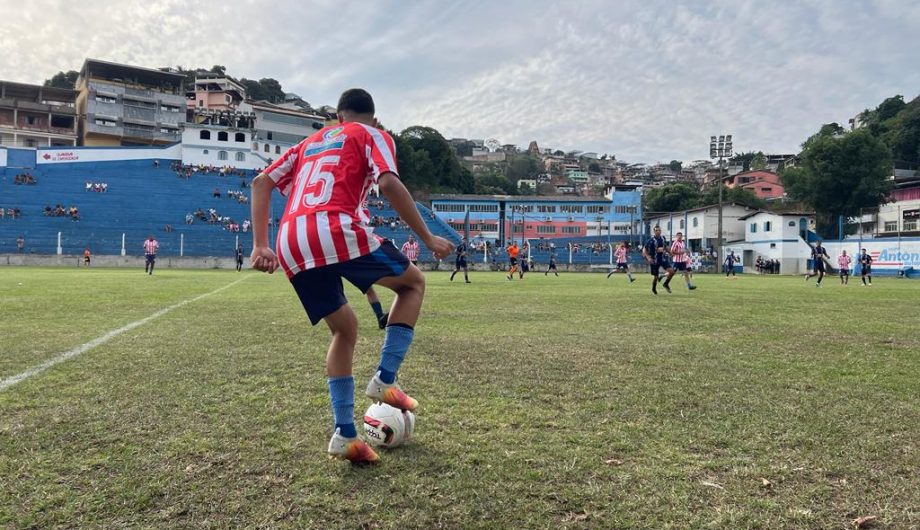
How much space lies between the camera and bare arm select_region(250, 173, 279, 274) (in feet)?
10.7

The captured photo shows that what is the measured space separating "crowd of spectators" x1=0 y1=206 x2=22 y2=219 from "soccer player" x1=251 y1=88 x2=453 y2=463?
46.1 metres

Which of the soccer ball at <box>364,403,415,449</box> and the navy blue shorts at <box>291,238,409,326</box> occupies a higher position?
the navy blue shorts at <box>291,238,409,326</box>

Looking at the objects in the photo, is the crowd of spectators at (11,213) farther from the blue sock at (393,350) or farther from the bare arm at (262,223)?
the blue sock at (393,350)

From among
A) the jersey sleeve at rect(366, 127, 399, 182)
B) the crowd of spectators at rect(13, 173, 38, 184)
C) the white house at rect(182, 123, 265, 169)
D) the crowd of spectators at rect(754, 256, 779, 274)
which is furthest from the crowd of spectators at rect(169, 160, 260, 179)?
the jersey sleeve at rect(366, 127, 399, 182)

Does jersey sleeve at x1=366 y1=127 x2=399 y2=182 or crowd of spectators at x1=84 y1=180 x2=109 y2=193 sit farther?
crowd of spectators at x1=84 y1=180 x2=109 y2=193

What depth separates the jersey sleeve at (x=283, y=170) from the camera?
334cm

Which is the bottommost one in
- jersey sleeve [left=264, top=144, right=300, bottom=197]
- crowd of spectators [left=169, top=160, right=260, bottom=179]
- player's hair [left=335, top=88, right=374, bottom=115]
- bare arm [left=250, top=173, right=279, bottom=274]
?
bare arm [left=250, top=173, right=279, bottom=274]

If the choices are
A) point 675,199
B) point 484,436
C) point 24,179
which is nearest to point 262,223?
point 484,436

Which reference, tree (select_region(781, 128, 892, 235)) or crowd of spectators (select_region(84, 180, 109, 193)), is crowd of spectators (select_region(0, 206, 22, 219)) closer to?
crowd of spectators (select_region(84, 180, 109, 193))

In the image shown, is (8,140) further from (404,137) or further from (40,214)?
(404,137)

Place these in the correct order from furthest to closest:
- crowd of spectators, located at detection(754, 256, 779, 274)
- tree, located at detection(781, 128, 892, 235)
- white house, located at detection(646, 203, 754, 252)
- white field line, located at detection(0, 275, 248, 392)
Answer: white house, located at detection(646, 203, 754, 252), tree, located at detection(781, 128, 892, 235), crowd of spectators, located at detection(754, 256, 779, 274), white field line, located at detection(0, 275, 248, 392)

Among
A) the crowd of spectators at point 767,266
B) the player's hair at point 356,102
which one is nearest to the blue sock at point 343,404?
the player's hair at point 356,102

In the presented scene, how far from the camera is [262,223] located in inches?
131

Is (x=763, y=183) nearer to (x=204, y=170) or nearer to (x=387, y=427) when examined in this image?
(x=204, y=170)
